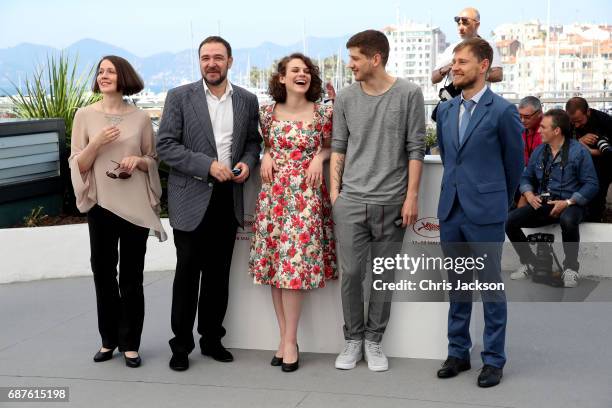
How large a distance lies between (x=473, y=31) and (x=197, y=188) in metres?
2.61

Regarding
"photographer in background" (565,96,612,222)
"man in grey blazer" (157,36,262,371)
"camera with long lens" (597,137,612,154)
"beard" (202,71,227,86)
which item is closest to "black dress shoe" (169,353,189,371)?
"man in grey blazer" (157,36,262,371)

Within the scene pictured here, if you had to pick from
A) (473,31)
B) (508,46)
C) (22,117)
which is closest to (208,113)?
(473,31)

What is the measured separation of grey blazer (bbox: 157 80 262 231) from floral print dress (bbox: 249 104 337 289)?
0.17 m

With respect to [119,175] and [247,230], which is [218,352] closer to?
[247,230]

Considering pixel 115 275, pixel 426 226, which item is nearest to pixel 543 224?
pixel 426 226

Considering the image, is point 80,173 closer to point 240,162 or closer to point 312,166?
point 240,162

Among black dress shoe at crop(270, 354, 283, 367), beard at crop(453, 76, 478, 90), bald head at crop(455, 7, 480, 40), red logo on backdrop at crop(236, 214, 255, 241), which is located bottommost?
black dress shoe at crop(270, 354, 283, 367)

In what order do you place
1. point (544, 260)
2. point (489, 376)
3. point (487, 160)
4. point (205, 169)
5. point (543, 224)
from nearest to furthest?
1. point (487, 160)
2. point (489, 376)
3. point (205, 169)
4. point (544, 260)
5. point (543, 224)

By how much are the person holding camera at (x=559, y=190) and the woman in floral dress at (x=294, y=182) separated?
9.08 feet

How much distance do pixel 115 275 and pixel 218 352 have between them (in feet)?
2.43

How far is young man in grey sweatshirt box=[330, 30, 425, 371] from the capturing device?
14.7 feet

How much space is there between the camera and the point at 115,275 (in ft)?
16.2

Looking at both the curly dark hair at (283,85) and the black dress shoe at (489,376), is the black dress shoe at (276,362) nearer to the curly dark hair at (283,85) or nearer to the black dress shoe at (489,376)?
the black dress shoe at (489,376)

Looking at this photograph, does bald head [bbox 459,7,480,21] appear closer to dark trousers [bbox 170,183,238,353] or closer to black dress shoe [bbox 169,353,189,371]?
dark trousers [bbox 170,183,238,353]
